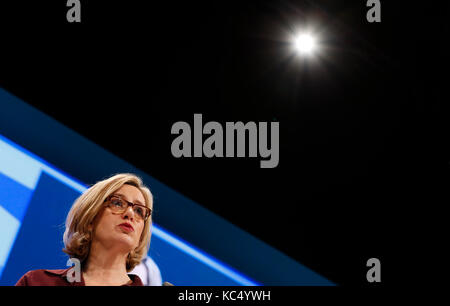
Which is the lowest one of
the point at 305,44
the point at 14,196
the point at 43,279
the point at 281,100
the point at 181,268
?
the point at 43,279

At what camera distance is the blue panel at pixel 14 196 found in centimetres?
239

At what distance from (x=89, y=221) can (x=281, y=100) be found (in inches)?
69.7

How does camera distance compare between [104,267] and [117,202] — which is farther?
[117,202]

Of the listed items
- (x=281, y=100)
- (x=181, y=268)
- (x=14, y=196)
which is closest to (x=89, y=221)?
(x=14, y=196)

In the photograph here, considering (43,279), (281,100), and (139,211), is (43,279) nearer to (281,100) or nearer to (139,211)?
(139,211)

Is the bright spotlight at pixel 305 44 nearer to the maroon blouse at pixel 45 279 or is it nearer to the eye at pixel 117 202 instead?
the eye at pixel 117 202

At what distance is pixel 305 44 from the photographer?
3.01 metres

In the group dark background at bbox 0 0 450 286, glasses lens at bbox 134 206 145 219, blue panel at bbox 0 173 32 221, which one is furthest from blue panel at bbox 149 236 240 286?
blue panel at bbox 0 173 32 221

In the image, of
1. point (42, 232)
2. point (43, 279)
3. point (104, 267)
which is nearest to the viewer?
point (43, 279)

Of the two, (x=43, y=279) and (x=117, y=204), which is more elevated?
(x=117, y=204)

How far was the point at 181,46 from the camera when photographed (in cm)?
297
